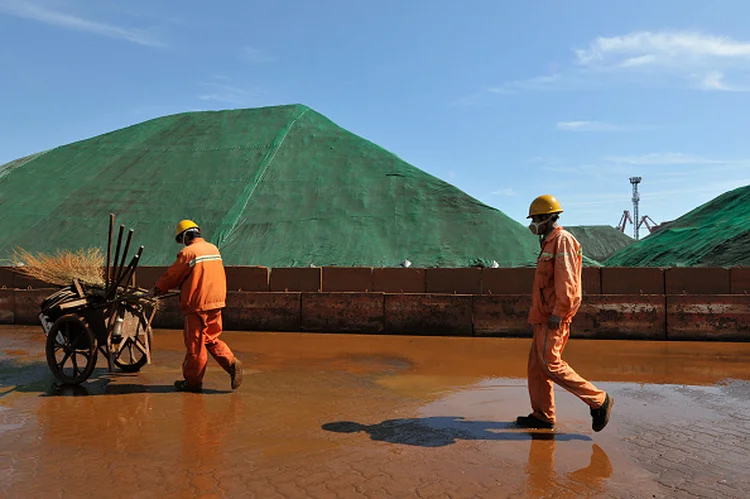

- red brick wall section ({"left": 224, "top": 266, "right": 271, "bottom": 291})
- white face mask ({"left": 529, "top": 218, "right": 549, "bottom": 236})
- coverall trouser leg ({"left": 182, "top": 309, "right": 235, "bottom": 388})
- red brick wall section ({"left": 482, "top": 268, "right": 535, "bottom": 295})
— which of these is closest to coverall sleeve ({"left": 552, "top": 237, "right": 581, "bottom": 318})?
white face mask ({"left": 529, "top": 218, "right": 549, "bottom": 236})

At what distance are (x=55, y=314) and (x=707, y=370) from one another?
7845 mm

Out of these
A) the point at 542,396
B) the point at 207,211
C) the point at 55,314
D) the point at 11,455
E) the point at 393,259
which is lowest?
the point at 11,455

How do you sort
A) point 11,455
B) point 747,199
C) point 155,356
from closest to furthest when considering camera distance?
point 11,455 < point 155,356 < point 747,199

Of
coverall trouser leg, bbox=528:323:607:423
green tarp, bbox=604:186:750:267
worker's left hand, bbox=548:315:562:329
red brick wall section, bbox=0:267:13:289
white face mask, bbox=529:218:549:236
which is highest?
green tarp, bbox=604:186:750:267

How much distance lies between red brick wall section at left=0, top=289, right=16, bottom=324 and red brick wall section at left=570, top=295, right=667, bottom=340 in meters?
11.3

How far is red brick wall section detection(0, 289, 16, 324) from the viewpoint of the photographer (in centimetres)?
1260

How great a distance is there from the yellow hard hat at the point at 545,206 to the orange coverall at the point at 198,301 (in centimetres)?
312

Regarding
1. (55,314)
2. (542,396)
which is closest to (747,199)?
(542,396)

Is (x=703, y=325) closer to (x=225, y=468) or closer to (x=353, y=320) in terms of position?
(x=353, y=320)

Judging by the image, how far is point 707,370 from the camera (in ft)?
24.7

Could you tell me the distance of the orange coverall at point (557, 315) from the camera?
4.62 m

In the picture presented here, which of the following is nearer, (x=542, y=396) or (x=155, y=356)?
(x=542, y=396)

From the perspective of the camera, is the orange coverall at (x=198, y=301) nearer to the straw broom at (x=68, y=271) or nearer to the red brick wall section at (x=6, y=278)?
the straw broom at (x=68, y=271)

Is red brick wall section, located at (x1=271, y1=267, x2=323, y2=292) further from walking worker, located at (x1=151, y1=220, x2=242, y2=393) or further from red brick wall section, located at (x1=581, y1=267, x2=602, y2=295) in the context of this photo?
walking worker, located at (x1=151, y1=220, x2=242, y2=393)
